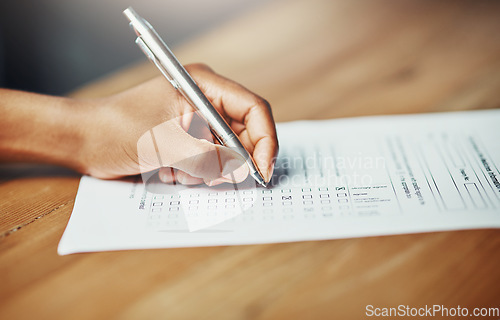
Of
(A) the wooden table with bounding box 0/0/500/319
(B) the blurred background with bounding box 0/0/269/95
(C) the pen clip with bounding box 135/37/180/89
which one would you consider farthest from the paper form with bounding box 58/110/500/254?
(B) the blurred background with bounding box 0/0/269/95

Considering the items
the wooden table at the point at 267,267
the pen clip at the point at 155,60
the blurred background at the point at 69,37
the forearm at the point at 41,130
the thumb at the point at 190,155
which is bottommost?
the wooden table at the point at 267,267

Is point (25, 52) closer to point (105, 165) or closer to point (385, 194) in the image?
point (105, 165)

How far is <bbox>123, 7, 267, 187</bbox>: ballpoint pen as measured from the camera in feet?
1.46

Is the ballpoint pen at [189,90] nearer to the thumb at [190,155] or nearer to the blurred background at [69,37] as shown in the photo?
the thumb at [190,155]

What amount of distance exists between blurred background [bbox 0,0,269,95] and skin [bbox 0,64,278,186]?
65 cm

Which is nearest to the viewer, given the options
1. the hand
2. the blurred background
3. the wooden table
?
the wooden table

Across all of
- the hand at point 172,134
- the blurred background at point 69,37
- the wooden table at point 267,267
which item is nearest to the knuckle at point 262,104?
the hand at point 172,134

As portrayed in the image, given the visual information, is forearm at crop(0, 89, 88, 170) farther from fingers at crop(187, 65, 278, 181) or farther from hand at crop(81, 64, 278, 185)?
fingers at crop(187, 65, 278, 181)

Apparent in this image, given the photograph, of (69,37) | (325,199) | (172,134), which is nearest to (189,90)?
(172,134)

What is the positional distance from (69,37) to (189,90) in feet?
2.96

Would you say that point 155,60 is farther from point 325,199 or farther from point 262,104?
point 325,199

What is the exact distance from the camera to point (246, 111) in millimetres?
509

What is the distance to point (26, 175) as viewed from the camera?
538 millimetres

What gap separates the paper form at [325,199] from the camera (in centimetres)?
40
